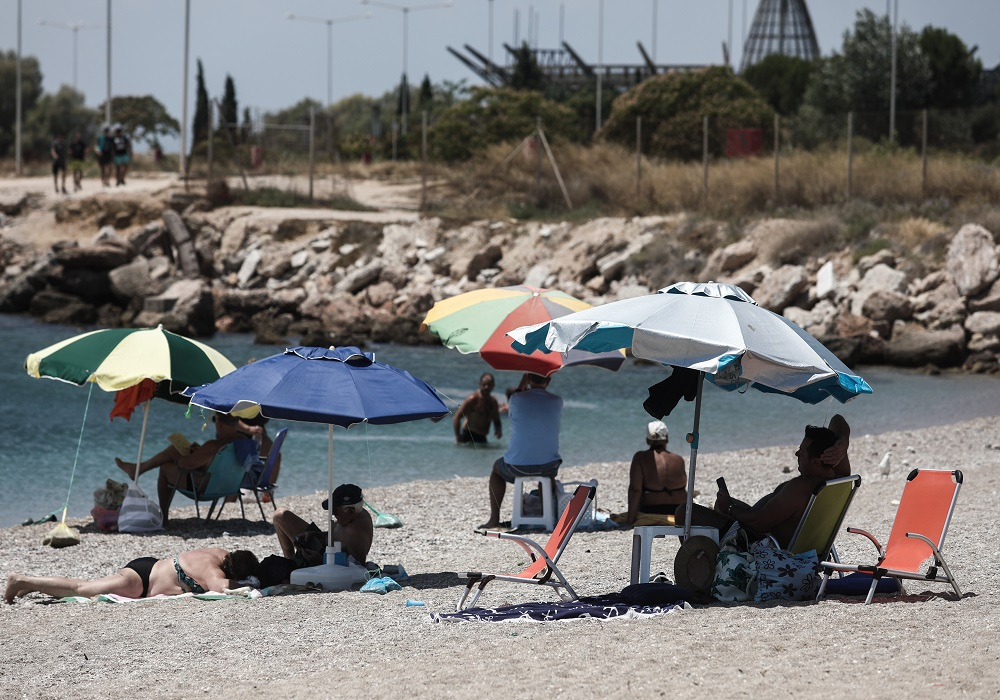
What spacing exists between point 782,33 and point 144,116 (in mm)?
39265

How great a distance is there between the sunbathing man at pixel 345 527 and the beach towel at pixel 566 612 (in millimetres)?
1348

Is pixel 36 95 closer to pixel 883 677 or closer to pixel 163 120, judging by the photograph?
pixel 163 120

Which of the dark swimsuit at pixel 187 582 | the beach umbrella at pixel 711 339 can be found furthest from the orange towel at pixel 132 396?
the beach umbrella at pixel 711 339

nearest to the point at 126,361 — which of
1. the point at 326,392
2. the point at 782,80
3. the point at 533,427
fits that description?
the point at 326,392

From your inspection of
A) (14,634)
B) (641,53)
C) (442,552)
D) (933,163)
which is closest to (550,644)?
(14,634)

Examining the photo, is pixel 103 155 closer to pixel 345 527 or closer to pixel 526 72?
pixel 526 72

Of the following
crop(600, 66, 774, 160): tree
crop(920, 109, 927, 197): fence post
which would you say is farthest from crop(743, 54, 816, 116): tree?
crop(920, 109, 927, 197): fence post

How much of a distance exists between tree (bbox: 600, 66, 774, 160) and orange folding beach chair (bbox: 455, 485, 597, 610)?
34.4 m

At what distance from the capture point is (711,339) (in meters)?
6.54

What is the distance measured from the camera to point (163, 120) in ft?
252

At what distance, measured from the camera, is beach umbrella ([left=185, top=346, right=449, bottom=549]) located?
282 inches

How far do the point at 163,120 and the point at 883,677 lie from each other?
76.9 metres

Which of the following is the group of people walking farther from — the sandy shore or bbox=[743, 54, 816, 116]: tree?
the sandy shore

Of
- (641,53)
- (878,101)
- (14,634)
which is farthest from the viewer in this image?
(641,53)
